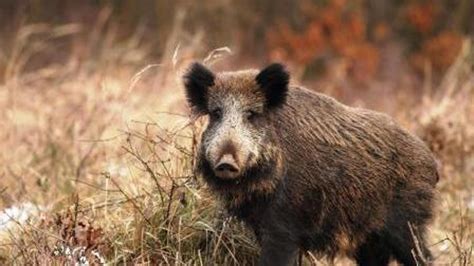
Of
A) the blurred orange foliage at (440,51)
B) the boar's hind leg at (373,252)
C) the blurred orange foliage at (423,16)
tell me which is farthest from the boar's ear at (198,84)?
the blurred orange foliage at (423,16)

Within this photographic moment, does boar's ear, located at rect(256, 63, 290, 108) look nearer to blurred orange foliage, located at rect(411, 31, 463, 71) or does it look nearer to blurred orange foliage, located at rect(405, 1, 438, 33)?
blurred orange foliage, located at rect(411, 31, 463, 71)

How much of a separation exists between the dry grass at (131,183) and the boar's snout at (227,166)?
97 centimetres

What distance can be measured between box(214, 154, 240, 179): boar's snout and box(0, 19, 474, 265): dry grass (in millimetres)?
974

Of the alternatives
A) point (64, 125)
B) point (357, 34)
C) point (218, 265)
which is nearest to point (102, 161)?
point (64, 125)

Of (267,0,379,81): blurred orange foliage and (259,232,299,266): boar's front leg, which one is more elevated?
(267,0,379,81): blurred orange foliage

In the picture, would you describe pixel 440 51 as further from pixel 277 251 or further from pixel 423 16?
pixel 277 251

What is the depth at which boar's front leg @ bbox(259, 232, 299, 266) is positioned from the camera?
19.2 ft

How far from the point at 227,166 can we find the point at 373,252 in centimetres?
158

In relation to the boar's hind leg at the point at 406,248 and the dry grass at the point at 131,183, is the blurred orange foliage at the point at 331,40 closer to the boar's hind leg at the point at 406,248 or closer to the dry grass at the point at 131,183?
the dry grass at the point at 131,183

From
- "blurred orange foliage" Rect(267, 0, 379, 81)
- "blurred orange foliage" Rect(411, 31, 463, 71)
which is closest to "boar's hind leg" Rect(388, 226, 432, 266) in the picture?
"blurred orange foliage" Rect(267, 0, 379, 81)

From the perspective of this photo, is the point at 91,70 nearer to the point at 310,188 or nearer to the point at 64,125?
the point at 64,125

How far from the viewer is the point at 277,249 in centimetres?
587

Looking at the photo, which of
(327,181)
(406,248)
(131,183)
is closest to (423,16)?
(131,183)

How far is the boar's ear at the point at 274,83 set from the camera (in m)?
5.84
